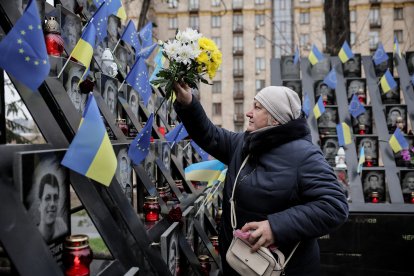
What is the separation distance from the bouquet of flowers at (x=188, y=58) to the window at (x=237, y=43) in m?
31.7

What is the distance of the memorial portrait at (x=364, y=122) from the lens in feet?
16.6

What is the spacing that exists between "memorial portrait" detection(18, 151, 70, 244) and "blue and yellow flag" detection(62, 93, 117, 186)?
0.22ft

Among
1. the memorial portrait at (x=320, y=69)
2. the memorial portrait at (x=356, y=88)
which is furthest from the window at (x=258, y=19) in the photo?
the memorial portrait at (x=356, y=88)

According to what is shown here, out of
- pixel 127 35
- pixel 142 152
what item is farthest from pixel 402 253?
pixel 127 35

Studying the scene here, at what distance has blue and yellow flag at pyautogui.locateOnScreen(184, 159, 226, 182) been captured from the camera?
2.83 m

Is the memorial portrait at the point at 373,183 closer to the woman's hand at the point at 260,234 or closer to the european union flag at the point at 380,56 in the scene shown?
the european union flag at the point at 380,56

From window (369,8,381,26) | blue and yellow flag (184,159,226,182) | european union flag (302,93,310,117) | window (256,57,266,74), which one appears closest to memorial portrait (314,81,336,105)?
european union flag (302,93,310,117)

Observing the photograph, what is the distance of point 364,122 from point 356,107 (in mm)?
232

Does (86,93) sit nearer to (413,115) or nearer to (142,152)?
(142,152)

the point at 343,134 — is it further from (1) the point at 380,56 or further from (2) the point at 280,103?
(2) the point at 280,103

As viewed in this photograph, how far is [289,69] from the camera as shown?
559 cm

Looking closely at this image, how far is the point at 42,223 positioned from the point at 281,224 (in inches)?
41.3

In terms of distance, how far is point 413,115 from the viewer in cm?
510

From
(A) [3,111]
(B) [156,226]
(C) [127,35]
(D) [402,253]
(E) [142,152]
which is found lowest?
(D) [402,253]
